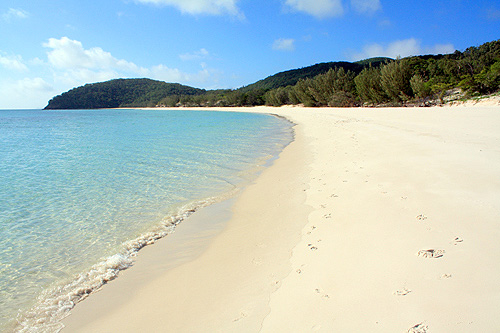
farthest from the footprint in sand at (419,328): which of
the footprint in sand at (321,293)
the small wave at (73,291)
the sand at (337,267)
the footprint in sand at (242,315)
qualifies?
the small wave at (73,291)

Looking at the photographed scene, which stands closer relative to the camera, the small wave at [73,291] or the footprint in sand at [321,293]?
the footprint in sand at [321,293]

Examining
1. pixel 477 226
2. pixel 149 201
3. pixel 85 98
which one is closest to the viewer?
pixel 477 226

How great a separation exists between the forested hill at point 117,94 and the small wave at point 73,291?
173814 mm

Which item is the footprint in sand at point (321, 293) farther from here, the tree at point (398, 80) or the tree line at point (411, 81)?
the tree at point (398, 80)

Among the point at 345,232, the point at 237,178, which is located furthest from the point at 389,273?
the point at 237,178

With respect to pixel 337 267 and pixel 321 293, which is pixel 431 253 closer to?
pixel 337 267

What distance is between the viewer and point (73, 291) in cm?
326

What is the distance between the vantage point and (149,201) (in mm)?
6195

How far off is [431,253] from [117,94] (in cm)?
20095

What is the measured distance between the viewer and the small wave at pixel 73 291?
2.79m

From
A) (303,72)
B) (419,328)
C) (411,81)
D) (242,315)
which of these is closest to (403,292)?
(419,328)

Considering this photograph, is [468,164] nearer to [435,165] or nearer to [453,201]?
[435,165]

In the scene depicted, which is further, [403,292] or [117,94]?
[117,94]

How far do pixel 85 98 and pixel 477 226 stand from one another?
203634 mm
